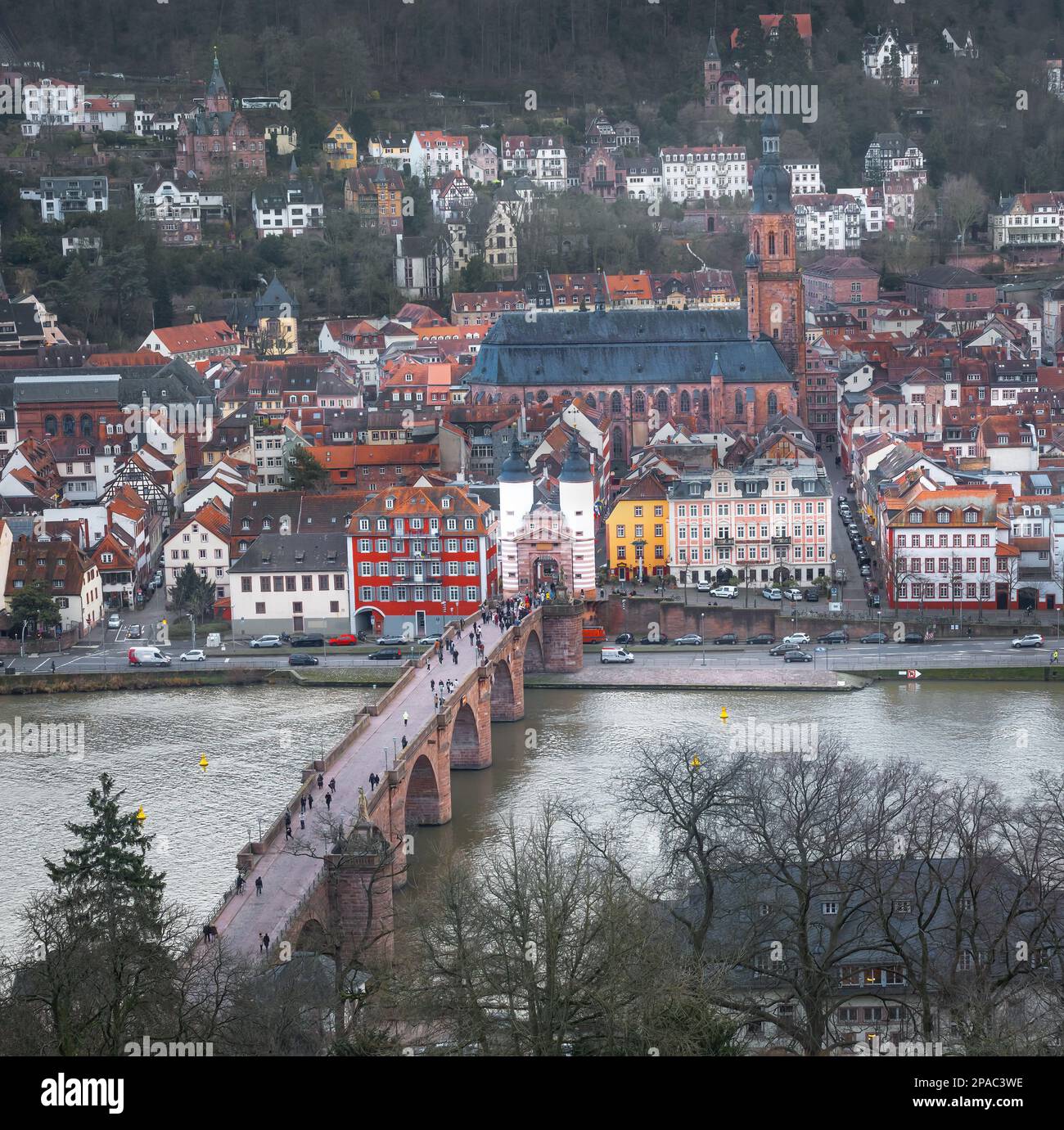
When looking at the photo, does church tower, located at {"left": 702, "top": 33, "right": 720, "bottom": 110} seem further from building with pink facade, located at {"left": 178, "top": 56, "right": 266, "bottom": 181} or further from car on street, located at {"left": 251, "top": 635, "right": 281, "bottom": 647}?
car on street, located at {"left": 251, "top": 635, "right": 281, "bottom": 647}

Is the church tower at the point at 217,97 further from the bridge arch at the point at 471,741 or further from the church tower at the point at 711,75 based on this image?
the bridge arch at the point at 471,741

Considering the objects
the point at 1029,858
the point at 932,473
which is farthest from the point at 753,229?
the point at 1029,858

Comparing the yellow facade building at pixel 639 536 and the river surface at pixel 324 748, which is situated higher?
the yellow facade building at pixel 639 536

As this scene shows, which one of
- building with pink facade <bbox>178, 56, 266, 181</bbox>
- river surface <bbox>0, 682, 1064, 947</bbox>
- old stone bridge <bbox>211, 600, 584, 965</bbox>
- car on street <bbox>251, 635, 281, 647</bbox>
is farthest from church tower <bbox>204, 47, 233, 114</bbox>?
old stone bridge <bbox>211, 600, 584, 965</bbox>

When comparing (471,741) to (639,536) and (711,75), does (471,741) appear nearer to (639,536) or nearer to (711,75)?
(639,536)

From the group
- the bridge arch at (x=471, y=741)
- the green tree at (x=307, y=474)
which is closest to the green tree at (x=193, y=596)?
the green tree at (x=307, y=474)

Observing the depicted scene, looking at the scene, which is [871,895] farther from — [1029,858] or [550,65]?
[550,65]
